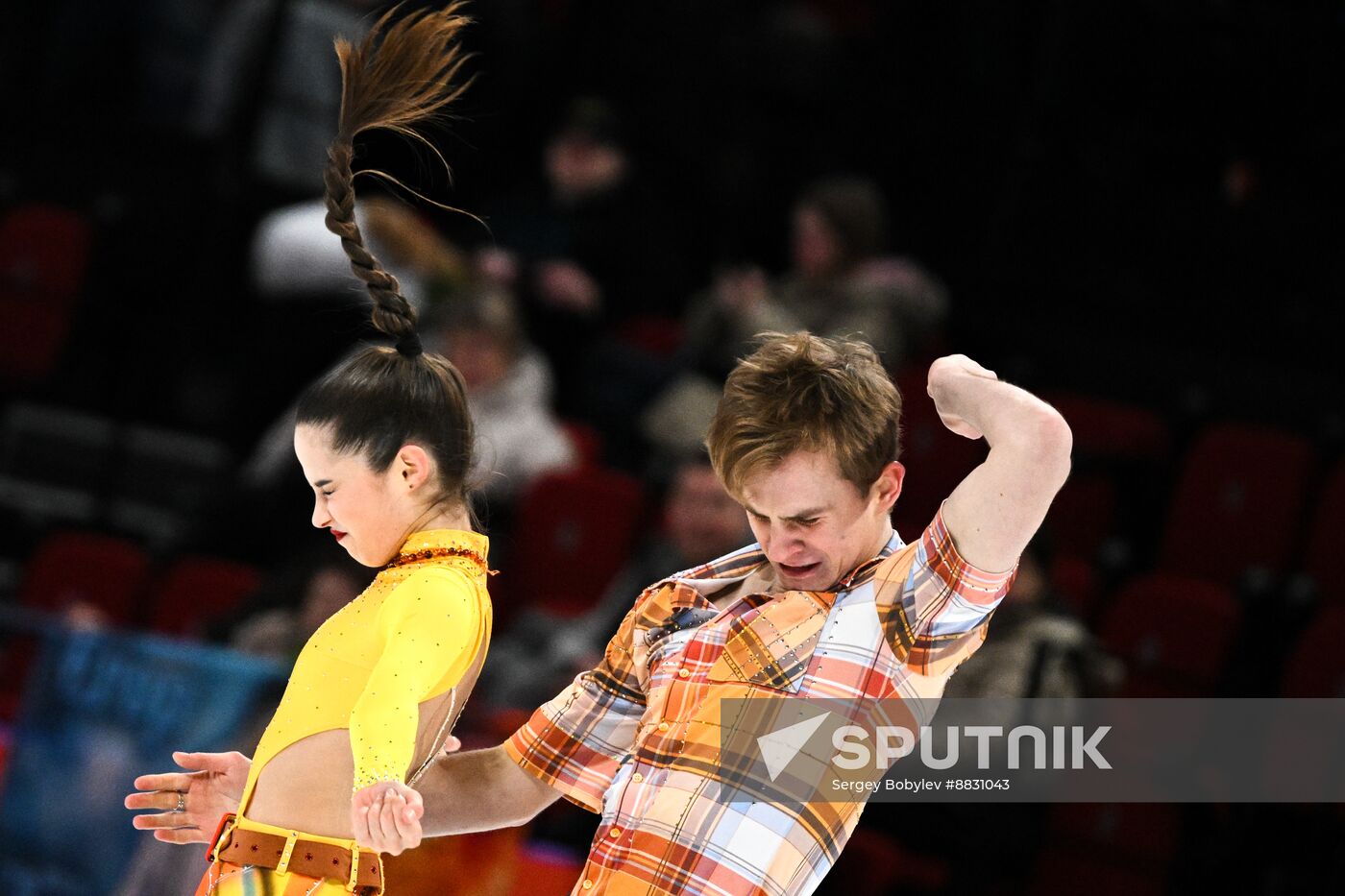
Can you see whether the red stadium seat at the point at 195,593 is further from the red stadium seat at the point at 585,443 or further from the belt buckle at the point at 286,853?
the belt buckle at the point at 286,853

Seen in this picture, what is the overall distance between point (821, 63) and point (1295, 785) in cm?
418

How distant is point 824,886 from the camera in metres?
4.89

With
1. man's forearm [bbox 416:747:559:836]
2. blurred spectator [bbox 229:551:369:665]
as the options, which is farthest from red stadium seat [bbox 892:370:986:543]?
man's forearm [bbox 416:747:559:836]

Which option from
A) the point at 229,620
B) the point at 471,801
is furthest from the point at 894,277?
the point at 471,801

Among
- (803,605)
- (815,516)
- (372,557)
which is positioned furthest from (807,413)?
(372,557)

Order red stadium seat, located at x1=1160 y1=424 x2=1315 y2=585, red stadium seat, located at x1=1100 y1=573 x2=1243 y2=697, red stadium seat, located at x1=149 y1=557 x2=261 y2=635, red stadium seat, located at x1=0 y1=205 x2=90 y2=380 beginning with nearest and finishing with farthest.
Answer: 1. red stadium seat, located at x1=1100 y1=573 x2=1243 y2=697
2. red stadium seat, located at x1=1160 y1=424 x2=1315 y2=585
3. red stadium seat, located at x1=149 y1=557 x2=261 y2=635
4. red stadium seat, located at x1=0 y1=205 x2=90 y2=380

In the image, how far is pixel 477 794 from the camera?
2.62m

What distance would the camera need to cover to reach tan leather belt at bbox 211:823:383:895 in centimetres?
241

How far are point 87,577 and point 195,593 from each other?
48 centimetres

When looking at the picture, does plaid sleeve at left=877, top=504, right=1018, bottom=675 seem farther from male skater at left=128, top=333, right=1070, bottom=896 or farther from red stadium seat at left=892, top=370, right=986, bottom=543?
red stadium seat at left=892, top=370, right=986, bottom=543

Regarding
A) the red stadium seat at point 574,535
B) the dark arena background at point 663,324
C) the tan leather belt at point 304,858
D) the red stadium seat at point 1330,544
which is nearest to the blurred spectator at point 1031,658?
the dark arena background at point 663,324

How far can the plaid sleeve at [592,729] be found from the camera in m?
2.56

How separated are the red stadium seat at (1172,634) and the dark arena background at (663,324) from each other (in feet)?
0.05

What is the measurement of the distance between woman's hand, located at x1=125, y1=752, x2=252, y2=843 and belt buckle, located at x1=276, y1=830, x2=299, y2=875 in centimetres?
24
